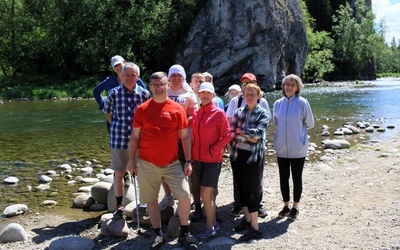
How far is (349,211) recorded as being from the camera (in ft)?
19.7

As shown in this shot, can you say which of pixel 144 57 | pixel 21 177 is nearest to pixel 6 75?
pixel 144 57

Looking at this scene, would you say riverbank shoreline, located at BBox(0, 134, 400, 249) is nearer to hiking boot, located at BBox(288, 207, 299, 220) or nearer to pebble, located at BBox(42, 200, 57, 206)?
hiking boot, located at BBox(288, 207, 299, 220)

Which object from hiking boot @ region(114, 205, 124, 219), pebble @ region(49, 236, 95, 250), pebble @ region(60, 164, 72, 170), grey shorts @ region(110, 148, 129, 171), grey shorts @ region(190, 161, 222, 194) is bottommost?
pebble @ region(49, 236, 95, 250)

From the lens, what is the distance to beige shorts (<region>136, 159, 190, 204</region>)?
4.88 m

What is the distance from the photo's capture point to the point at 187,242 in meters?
4.91

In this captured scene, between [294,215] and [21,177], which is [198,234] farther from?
[21,177]

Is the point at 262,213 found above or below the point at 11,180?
below

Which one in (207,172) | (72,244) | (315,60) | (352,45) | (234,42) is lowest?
(72,244)

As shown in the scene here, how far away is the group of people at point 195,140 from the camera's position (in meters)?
4.80

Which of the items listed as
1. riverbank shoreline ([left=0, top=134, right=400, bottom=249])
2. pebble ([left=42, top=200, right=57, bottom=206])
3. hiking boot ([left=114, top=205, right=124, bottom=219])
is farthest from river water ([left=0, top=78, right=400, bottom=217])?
hiking boot ([left=114, top=205, right=124, bottom=219])

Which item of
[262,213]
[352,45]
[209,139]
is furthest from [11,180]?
[352,45]

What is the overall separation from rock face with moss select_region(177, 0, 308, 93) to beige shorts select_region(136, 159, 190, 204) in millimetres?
34449

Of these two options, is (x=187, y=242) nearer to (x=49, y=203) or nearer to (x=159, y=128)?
(x=159, y=128)

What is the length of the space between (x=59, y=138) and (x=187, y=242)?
1097 centimetres
